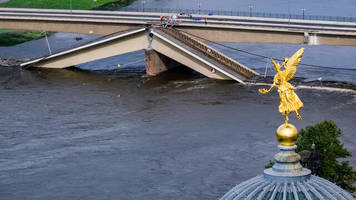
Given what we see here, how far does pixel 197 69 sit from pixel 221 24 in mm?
6197

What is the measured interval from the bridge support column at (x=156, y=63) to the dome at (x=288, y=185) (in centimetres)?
7590

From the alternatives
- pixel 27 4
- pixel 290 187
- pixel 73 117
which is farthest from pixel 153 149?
pixel 27 4

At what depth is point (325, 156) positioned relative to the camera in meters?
42.3

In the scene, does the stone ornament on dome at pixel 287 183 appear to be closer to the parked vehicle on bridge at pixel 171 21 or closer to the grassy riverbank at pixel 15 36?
the parked vehicle on bridge at pixel 171 21

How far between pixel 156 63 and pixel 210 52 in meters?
5.98

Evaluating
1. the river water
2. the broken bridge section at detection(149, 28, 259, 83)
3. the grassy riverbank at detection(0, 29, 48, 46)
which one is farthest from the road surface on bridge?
the grassy riverbank at detection(0, 29, 48, 46)

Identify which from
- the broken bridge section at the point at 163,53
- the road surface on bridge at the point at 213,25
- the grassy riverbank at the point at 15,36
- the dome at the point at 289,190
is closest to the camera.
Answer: the dome at the point at 289,190

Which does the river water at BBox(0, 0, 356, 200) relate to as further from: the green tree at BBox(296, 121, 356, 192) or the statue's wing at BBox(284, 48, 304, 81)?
the statue's wing at BBox(284, 48, 304, 81)

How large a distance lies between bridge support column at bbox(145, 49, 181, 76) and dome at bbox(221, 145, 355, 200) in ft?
249

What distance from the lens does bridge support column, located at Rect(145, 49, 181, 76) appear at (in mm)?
90062

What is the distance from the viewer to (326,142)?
140 ft

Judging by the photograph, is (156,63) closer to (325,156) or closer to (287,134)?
(325,156)

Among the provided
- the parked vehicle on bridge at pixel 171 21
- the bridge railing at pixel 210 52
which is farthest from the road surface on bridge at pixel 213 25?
the bridge railing at pixel 210 52

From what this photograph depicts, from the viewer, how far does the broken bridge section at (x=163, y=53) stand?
86.3 m
